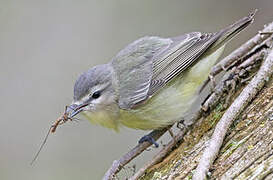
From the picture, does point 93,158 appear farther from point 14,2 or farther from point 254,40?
point 254,40

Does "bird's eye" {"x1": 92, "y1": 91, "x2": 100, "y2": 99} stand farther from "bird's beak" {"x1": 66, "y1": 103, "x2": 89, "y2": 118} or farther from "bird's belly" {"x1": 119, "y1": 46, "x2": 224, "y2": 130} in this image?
"bird's belly" {"x1": 119, "y1": 46, "x2": 224, "y2": 130}

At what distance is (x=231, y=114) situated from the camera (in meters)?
3.66

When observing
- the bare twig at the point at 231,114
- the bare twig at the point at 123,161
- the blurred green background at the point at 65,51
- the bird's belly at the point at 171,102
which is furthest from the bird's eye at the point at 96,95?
the blurred green background at the point at 65,51

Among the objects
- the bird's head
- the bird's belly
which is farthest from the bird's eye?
the bird's belly

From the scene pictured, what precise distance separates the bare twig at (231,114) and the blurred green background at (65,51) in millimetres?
4296

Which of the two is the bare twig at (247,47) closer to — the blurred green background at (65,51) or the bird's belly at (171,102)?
the bird's belly at (171,102)

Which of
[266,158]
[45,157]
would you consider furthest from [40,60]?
[266,158]

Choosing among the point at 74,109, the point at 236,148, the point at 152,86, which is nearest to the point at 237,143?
the point at 236,148

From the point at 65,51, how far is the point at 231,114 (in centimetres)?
562

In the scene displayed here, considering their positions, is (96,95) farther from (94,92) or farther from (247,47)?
(247,47)

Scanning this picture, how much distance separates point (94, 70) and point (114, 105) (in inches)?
19.2

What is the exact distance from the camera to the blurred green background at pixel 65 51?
26.2 feet

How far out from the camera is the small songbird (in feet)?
16.0

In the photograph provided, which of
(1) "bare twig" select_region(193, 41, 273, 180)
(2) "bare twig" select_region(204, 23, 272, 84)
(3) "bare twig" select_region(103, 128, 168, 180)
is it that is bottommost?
(3) "bare twig" select_region(103, 128, 168, 180)
